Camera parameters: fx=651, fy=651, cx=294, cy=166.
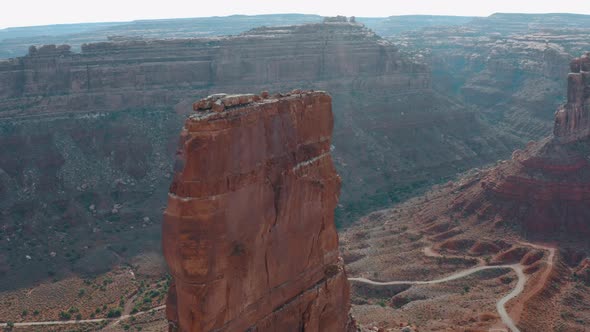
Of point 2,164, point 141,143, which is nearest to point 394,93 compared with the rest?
point 141,143

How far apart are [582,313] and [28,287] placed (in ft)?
163

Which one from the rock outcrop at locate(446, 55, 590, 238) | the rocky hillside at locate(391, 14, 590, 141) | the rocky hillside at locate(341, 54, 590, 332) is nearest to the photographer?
the rocky hillside at locate(341, 54, 590, 332)

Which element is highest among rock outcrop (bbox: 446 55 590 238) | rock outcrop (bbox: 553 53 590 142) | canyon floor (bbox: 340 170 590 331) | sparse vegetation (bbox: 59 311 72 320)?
rock outcrop (bbox: 553 53 590 142)

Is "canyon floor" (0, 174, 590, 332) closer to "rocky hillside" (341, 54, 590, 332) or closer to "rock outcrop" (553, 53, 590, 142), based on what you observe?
"rocky hillside" (341, 54, 590, 332)

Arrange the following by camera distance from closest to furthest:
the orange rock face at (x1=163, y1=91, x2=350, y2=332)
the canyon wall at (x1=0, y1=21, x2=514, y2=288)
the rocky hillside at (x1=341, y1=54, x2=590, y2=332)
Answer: the orange rock face at (x1=163, y1=91, x2=350, y2=332) < the rocky hillside at (x1=341, y1=54, x2=590, y2=332) < the canyon wall at (x1=0, y1=21, x2=514, y2=288)

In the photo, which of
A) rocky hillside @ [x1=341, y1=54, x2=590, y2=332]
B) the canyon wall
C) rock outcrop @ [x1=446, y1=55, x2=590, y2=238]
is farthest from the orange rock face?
the canyon wall

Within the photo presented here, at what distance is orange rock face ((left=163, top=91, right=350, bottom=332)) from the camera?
79.9ft

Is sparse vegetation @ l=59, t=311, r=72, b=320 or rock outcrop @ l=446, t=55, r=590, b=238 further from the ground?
rock outcrop @ l=446, t=55, r=590, b=238

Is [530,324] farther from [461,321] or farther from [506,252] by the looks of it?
[506,252]

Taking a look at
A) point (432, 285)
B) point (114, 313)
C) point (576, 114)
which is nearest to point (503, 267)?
point (432, 285)

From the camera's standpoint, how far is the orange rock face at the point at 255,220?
2434cm

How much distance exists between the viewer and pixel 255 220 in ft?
88.5

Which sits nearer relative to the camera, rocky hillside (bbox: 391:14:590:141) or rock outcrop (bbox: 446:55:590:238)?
rock outcrop (bbox: 446:55:590:238)

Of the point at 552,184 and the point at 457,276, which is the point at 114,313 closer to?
the point at 457,276
